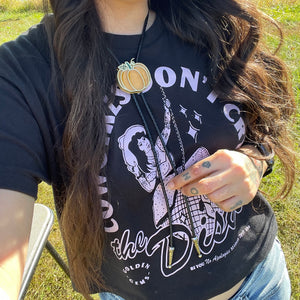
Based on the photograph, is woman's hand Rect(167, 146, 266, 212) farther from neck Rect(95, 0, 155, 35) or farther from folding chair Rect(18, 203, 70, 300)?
folding chair Rect(18, 203, 70, 300)

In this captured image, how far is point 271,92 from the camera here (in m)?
1.02

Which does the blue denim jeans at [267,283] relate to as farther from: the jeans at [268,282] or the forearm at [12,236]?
the forearm at [12,236]

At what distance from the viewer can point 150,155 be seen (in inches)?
30.3

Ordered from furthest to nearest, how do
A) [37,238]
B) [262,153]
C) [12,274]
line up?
[37,238] < [262,153] < [12,274]

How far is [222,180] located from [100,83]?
400mm

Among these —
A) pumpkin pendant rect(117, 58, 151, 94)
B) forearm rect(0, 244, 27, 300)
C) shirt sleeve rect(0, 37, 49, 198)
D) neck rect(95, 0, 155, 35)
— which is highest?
neck rect(95, 0, 155, 35)

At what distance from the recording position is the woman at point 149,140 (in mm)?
694

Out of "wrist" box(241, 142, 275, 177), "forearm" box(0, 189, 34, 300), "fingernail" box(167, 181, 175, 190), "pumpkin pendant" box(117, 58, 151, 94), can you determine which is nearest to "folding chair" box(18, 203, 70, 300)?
"forearm" box(0, 189, 34, 300)

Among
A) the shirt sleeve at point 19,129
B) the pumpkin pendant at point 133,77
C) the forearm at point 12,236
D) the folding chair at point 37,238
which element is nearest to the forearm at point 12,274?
the forearm at point 12,236

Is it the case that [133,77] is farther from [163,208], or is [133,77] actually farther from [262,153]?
[262,153]

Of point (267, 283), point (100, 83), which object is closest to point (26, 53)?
point (100, 83)

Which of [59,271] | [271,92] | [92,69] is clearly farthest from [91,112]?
[59,271]

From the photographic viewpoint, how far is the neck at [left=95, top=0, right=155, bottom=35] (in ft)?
2.77

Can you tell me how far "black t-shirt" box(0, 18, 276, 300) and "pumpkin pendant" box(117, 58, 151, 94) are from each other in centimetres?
2
